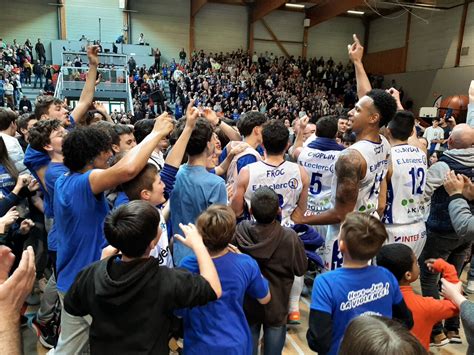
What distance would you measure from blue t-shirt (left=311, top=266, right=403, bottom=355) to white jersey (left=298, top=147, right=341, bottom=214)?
1.87 metres

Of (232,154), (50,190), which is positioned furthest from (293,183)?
(50,190)

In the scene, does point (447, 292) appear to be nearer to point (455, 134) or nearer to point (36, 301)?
point (455, 134)

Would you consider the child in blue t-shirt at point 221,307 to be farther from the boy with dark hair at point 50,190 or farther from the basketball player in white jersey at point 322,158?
the basketball player in white jersey at point 322,158

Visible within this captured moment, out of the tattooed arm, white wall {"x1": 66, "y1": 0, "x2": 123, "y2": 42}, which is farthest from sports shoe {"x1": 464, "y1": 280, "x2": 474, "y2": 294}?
white wall {"x1": 66, "y1": 0, "x2": 123, "y2": 42}

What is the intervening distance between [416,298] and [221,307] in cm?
116

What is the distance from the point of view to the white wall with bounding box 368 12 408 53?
73.3 feet

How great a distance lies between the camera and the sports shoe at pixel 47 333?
2994 millimetres

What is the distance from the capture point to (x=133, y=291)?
1.57 meters

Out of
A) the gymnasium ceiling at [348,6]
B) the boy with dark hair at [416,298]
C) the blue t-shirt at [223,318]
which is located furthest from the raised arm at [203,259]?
the gymnasium ceiling at [348,6]

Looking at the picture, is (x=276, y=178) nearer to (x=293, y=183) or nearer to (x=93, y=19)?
(x=293, y=183)

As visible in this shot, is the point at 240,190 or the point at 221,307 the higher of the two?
the point at 240,190

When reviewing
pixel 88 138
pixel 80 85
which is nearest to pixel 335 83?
pixel 80 85

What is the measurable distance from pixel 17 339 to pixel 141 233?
589 millimetres

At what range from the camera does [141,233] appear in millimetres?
1626
